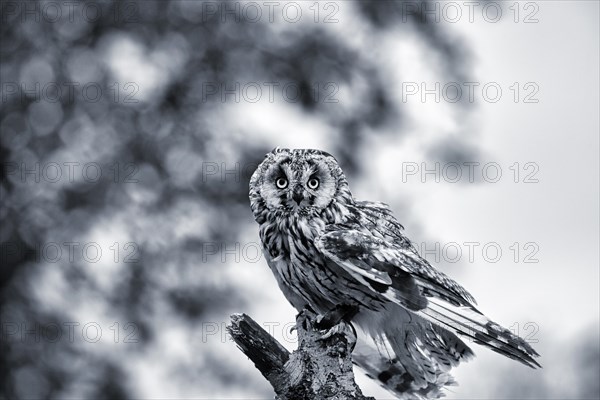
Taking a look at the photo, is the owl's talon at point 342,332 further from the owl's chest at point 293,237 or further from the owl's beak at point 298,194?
the owl's beak at point 298,194

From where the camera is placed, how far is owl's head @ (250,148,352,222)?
22.4 ft

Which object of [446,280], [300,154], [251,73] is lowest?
[446,280]

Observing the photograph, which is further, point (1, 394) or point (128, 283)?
point (128, 283)

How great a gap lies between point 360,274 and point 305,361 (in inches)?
38.5

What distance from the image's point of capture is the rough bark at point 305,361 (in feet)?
17.9

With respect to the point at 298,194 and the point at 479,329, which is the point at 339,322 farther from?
the point at 298,194

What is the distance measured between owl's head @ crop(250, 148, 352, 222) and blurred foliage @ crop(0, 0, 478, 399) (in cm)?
367

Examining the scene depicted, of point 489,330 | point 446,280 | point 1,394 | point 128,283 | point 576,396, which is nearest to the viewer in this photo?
point 489,330

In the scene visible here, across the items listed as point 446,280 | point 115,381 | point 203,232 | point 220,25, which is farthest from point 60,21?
point 446,280

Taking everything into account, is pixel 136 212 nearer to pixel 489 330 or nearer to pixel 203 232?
pixel 203 232

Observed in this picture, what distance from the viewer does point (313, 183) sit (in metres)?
6.94

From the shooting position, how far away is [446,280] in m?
6.60

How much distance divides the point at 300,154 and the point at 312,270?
0.63 meters

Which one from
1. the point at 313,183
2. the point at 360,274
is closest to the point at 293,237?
the point at 313,183
